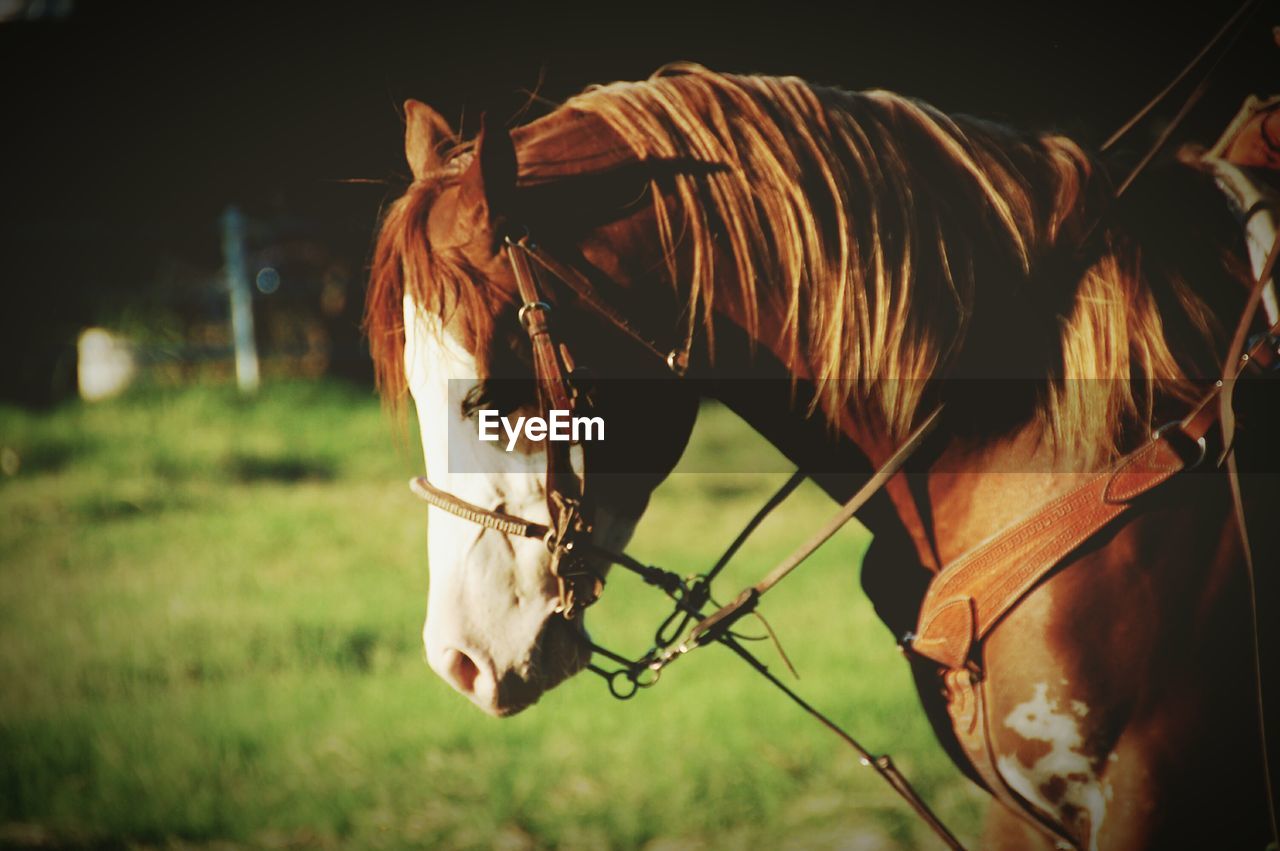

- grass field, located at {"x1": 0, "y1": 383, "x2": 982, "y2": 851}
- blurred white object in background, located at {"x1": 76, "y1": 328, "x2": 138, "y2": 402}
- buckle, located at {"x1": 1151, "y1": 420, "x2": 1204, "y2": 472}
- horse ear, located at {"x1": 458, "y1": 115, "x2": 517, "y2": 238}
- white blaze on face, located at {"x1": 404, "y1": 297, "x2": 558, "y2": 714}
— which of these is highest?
horse ear, located at {"x1": 458, "y1": 115, "x2": 517, "y2": 238}

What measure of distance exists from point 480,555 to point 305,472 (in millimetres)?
2603

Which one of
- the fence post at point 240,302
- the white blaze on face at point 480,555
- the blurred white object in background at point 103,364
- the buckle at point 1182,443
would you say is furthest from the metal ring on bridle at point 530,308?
the blurred white object in background at point 103,364

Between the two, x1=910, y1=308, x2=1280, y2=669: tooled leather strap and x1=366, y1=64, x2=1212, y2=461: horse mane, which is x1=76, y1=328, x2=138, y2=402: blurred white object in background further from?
x1=910, y1=308, x2=1280, y2=669: tooled leather strap

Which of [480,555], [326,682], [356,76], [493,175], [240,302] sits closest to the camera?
[493,175]

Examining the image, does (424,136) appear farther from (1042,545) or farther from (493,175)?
(1042,545)

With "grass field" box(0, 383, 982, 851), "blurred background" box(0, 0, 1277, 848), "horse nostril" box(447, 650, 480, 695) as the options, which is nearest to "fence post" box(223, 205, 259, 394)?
"blurred background" box(0, 0, 1277, 848)

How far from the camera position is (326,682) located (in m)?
2.93

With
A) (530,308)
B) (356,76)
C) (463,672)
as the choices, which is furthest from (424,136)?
(356,76)

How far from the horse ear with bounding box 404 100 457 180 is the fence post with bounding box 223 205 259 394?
234 cm

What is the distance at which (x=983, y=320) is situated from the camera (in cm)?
125

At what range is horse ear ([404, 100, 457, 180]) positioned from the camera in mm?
1274

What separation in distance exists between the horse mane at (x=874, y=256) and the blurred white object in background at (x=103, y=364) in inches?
113

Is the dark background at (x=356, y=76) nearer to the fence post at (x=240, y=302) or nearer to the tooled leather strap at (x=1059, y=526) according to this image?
the fence post at (x=240, y=302)

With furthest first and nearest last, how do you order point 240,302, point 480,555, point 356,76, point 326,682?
point 240,302
point 326,682
point 356,76
point 480,555
